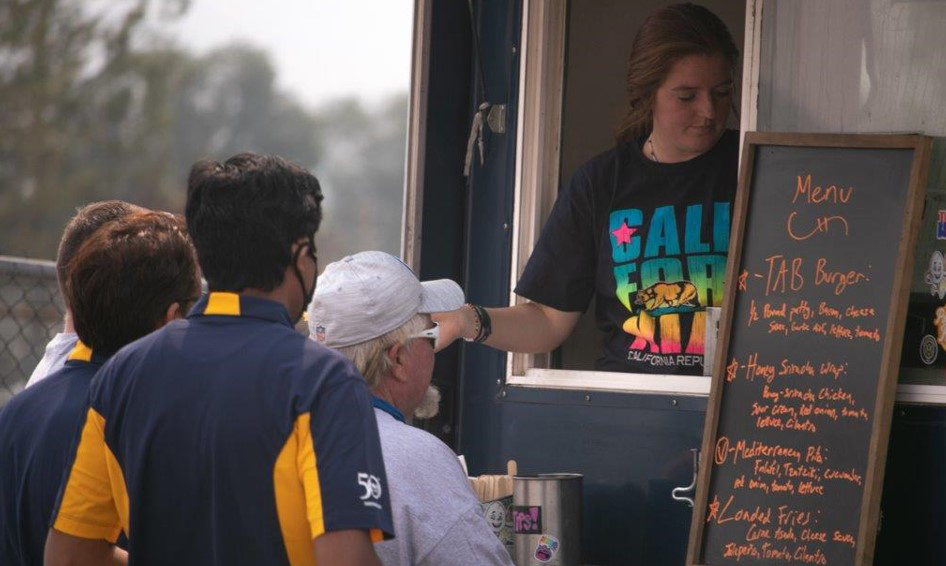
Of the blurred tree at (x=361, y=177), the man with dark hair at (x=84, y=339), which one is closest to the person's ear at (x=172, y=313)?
the man with dark hair at (x=84, y=339)

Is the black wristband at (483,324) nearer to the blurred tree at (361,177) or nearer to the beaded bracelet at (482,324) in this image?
the beaded bracelet at (482,324)

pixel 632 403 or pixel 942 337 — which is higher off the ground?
pixel 942 337

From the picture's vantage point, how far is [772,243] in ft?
11.6

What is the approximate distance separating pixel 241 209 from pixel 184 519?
481mm

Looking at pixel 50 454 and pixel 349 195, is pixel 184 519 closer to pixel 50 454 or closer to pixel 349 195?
pixel 50 454

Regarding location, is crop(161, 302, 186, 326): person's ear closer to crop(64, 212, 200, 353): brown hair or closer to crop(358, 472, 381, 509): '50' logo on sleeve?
crop(64, 212, 200, 353): brown hair

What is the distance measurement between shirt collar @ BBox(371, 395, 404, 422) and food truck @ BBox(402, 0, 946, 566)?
3.13 ft

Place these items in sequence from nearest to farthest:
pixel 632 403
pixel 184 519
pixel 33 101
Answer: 1. pixel 184 519
2. pixel 632 403
3. pixel 33 101

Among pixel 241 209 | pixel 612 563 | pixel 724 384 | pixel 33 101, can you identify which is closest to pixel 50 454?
pixel 241 209

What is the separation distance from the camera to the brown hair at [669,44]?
4.14 meters

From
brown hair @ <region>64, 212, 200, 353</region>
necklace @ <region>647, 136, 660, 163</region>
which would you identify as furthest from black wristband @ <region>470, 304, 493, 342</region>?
brown hair @ <region>64, 212, 200, 353</region>

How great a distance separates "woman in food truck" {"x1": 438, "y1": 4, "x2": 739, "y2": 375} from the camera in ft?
13.2

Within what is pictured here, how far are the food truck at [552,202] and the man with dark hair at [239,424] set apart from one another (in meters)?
1.61

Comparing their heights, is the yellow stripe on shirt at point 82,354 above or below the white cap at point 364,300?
below
